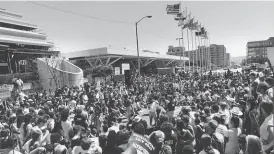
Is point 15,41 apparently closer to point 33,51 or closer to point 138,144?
point 33,51

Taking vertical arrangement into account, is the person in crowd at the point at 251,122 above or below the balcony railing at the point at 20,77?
below

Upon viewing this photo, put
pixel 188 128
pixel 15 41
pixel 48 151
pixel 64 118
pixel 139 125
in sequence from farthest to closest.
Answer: pixel 15 41, pixel 64 118, pixel 188 128, pixel 48 151, pixel 139 125

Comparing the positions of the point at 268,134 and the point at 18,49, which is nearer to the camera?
the point at 268,134

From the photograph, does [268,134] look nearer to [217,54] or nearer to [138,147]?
[138,147]

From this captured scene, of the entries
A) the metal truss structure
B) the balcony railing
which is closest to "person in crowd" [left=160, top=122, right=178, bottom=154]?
the balcony railing

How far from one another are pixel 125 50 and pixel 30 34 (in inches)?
725

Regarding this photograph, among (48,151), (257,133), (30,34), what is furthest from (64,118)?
(30,34)

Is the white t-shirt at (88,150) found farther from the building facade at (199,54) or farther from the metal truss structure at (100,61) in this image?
the building facade at (199,54)

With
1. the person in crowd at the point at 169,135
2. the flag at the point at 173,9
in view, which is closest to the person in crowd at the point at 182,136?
the person in crowd at the point at 169,135

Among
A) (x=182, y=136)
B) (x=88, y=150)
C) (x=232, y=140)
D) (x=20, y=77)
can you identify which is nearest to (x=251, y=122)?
(x=232, y=140)

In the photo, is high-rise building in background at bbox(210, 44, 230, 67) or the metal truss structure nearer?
the metal truss structure

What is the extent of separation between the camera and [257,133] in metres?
4.57

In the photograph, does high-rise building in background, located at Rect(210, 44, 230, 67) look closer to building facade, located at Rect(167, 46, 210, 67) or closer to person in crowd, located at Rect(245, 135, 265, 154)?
building facade, located at Rect(167, 46, 210, 67)

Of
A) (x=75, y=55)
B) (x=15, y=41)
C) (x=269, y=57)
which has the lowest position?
(x=269, y=57)
